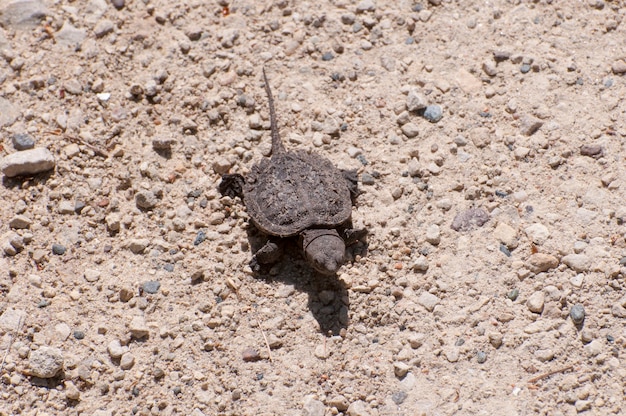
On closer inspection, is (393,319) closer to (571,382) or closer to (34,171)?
(571,382)

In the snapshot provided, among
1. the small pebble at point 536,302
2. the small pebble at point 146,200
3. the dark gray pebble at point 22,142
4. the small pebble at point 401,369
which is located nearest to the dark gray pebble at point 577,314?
the small pebble at point 536,302

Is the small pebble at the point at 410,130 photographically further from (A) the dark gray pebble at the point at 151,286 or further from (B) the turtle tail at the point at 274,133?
(A) the dark gray pebble at the point at 151,286

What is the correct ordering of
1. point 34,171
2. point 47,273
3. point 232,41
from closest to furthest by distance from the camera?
point 47,273 < point 34,171 < point 232,41

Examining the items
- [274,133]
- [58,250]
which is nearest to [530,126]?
[274,133]

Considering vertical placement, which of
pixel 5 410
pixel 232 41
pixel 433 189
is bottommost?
pixel 5 410

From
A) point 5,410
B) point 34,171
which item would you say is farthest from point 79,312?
point 34,171

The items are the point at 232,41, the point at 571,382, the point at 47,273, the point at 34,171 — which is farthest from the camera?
the point at 232,41

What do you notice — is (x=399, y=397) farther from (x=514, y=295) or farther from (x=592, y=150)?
(x=592, y=150)
